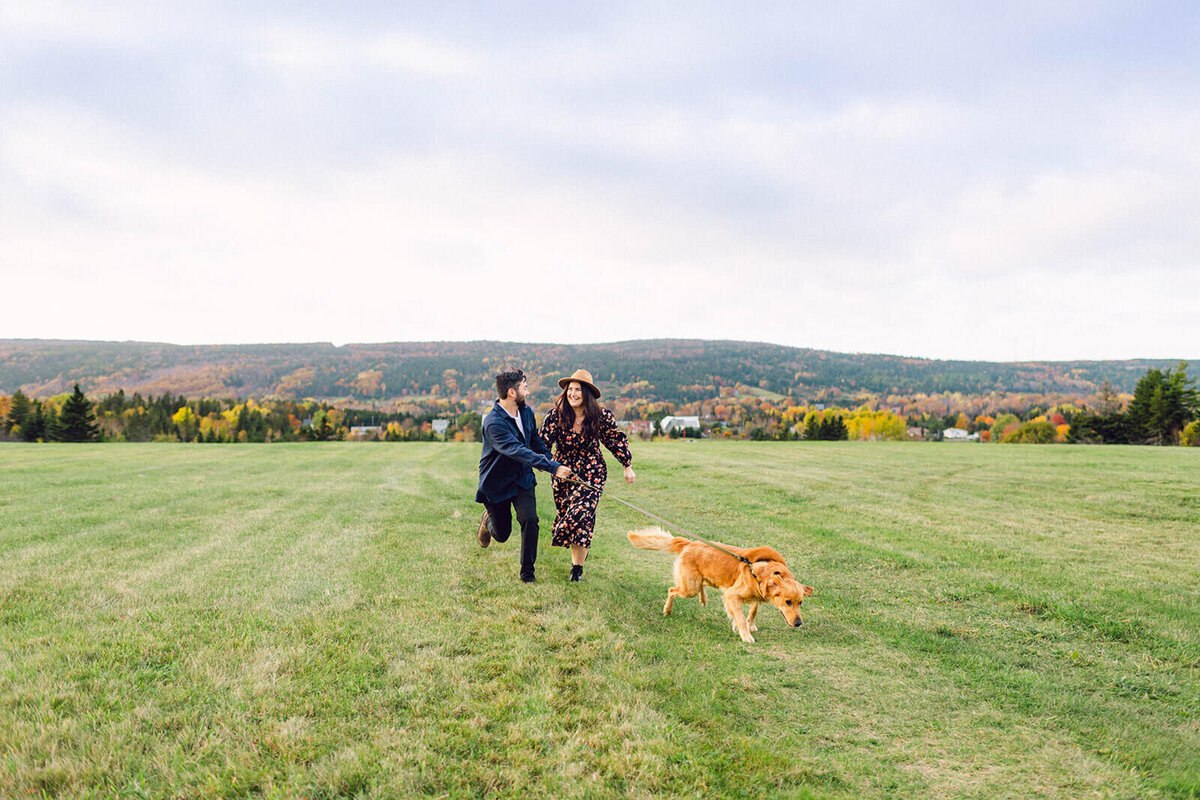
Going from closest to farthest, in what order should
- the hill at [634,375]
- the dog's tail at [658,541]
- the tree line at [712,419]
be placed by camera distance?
the dog's tail at [658,541] < the tree line at [712,419] < the hill at [634,375]

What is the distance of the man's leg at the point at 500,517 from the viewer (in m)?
7.25

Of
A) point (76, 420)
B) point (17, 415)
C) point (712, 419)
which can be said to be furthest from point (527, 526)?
point (712, 419)

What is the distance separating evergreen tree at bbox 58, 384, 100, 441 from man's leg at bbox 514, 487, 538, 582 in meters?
77.8

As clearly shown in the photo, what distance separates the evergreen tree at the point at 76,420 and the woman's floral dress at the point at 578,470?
77985mm

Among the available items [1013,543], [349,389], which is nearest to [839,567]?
[1013,543]

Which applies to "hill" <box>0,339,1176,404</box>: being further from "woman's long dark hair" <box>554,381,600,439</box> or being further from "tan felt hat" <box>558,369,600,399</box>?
"tan felt hat" <box>558,369,600,399</box>

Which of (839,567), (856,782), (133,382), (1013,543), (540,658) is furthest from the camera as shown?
(133,382)

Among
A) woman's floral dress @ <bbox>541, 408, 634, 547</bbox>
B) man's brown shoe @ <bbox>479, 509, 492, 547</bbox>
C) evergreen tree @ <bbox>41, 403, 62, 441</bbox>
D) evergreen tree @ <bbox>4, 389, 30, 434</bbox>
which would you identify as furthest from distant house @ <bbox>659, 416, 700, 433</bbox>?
woman's floral dress @ <bbox>541, 408, 634, 547</bbox>

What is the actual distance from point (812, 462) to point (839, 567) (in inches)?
770

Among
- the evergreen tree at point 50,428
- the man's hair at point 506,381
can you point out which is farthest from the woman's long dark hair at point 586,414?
the evergreen tree at point 50,428

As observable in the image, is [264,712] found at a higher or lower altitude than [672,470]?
higher

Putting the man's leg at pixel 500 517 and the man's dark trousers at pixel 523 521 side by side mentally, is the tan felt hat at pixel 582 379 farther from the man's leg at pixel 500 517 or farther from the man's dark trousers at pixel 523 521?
the man's leg at pixel 500 517

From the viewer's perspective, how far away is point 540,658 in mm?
4824

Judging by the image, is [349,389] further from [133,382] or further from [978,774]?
[978,774]
